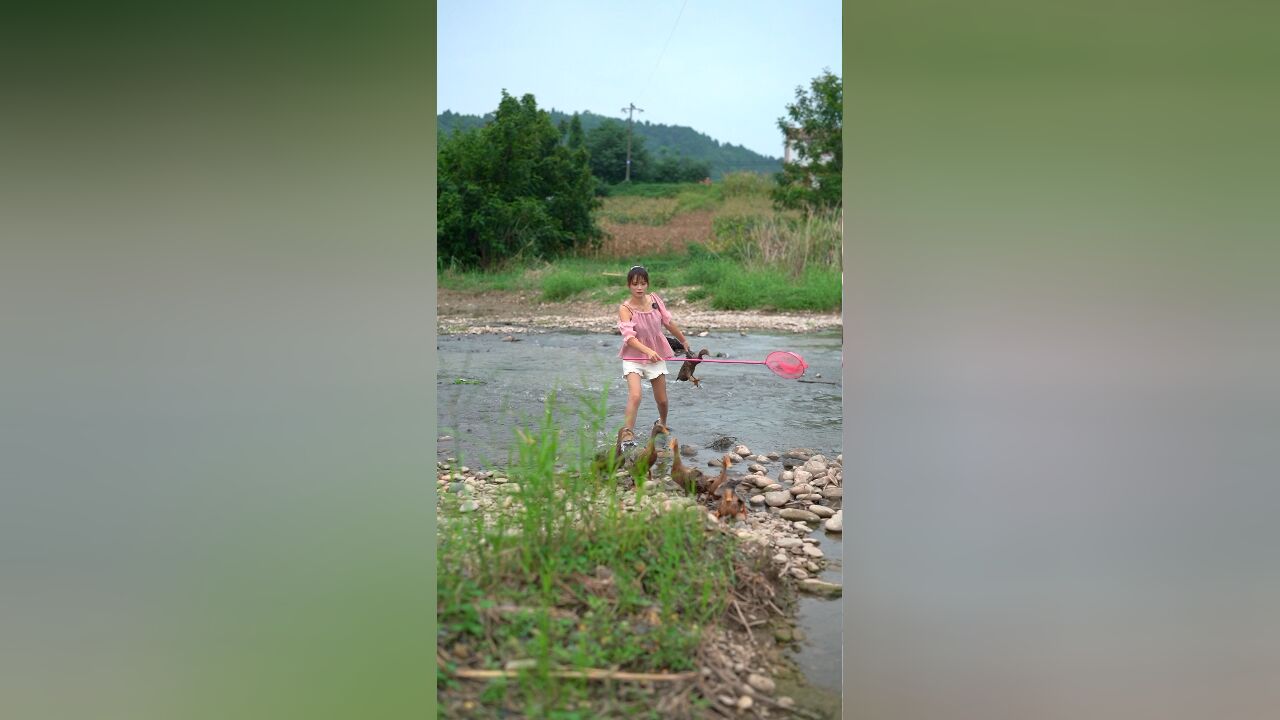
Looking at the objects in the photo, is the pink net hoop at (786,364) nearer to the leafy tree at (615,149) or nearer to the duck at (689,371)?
the duck at (689,371)

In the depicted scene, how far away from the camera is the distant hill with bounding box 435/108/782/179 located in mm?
3139

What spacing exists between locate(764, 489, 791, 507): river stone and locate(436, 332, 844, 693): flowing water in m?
0.06

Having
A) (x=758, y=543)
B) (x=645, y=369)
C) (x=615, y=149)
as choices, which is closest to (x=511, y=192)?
(x=615, y=149)

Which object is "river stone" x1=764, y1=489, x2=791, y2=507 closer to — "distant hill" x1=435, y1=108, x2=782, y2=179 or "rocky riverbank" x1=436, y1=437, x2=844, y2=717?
"rocky riverbank" x1=436, y1=437, x2=844, y2=717

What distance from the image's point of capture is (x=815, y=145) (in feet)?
9.93

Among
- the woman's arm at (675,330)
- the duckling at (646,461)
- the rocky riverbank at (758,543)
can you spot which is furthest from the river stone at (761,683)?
the woman's arm at (675,330)

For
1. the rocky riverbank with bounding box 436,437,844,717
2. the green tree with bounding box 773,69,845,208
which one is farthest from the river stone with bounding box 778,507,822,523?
the green tree with bounding box 773,69,845,208

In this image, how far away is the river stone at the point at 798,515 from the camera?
9.68ft

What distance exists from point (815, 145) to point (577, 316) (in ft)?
3.02

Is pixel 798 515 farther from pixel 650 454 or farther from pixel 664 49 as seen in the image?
pixel 664 49

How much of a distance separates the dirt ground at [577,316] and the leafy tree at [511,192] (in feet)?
0.44
